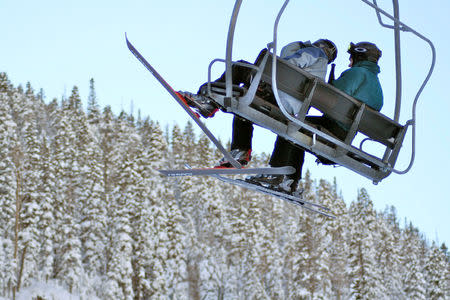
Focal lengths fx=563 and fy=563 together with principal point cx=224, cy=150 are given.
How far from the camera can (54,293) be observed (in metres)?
40.9

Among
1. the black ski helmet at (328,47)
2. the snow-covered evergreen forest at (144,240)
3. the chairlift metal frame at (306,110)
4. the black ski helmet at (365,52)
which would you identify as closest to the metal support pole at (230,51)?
the chairlift metal frame at (306,110)

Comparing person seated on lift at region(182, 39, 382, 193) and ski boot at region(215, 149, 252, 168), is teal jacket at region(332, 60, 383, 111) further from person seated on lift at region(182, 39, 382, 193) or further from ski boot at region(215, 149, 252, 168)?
ski boot at region(215, 149, 252, 168)

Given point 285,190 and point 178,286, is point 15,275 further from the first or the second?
point 285,190

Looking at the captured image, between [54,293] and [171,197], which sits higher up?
[171,197]

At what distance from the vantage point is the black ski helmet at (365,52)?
6.60 m

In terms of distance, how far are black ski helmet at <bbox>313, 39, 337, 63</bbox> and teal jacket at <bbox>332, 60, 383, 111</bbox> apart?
0.26m

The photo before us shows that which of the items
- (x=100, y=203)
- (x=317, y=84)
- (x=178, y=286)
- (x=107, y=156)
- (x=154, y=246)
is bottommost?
(x=317, y=84)

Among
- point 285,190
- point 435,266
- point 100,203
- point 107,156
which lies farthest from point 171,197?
point 285,190

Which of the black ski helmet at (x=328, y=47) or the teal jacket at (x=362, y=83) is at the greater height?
the black ski helmet at (x=328, y=47)

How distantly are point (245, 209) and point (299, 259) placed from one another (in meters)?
11.7

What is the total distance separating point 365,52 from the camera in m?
6.60

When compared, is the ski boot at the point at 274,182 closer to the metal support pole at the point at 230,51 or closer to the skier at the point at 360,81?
the skier at the point at 360,81

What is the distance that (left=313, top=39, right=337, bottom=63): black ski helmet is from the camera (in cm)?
651

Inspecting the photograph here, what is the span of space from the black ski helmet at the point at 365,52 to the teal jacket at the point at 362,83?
0.06 meters
